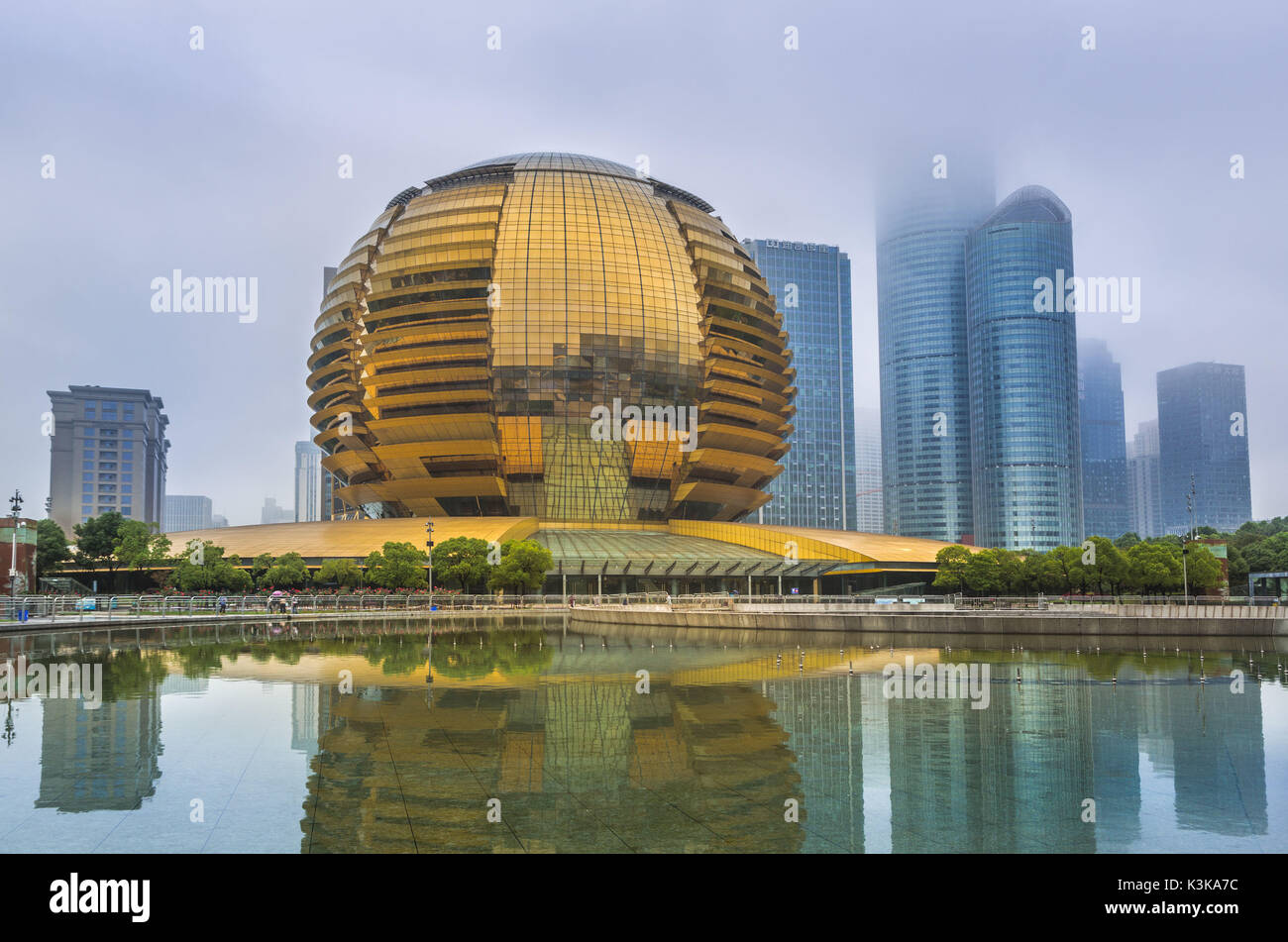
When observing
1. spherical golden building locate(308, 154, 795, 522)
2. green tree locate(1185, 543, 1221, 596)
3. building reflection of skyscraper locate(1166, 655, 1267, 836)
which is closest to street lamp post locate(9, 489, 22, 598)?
spherical golden building locate(308, 154, 795, 522)

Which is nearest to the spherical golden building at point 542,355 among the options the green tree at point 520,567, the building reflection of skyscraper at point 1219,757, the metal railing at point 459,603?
the green tree at point 520,567

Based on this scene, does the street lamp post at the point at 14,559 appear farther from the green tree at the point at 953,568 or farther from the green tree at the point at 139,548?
the green tree at the point at 953,568

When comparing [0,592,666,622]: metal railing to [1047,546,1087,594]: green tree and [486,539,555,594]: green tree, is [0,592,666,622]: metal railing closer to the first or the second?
[486,539,555,594]: green tree

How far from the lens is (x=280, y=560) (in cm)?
8188

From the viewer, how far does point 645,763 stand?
551 inches

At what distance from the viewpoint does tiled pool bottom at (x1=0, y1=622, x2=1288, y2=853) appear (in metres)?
10.4

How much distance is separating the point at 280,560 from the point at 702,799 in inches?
3022

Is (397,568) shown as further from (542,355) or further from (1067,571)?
→ (1067,571)

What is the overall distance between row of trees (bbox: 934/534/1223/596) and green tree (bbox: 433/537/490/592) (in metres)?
40.5

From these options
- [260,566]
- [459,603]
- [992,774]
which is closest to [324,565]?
[260,566]

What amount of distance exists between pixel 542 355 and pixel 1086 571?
178 ft

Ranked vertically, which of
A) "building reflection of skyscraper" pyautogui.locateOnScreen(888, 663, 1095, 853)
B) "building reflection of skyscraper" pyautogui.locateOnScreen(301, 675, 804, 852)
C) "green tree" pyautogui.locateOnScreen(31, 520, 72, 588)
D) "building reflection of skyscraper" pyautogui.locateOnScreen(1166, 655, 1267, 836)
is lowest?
"building reflection of skyscraper" pyautogui.locateOnScreen(1166, 655, 1267, 836)

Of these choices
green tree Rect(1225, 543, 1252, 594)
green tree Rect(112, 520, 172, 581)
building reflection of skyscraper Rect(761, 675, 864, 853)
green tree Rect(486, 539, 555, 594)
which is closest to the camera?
building reflection of skyscraper Rect(761, 675, 864, 853)
